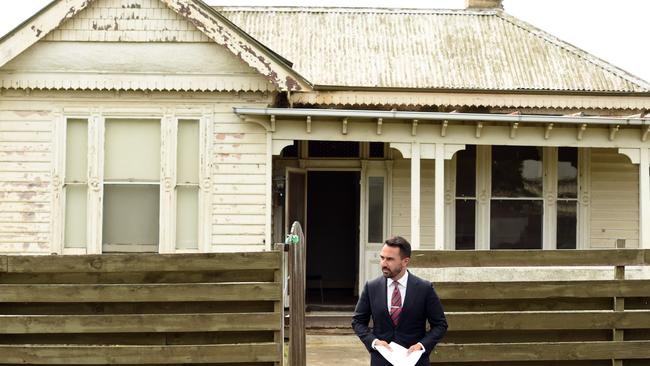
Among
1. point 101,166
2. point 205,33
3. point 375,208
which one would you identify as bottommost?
point 375,208

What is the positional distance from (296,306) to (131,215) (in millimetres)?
6485

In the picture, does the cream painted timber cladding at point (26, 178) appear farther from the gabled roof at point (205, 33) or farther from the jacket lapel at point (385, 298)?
the jacket lapel at point (385, 298)

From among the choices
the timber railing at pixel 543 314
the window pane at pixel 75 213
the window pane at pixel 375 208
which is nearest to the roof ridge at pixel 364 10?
the window pane at pixel 375 208

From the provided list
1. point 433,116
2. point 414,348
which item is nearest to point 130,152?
point 433,116

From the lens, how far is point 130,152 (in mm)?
14008

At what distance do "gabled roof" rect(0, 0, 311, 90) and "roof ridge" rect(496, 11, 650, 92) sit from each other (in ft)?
23.2

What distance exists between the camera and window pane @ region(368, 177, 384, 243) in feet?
53.0

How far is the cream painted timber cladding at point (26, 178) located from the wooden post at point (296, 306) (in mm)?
6591

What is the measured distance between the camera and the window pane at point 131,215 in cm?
1403

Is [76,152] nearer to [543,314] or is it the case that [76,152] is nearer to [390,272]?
[543,314]

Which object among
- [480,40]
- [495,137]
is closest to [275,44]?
[480,40]

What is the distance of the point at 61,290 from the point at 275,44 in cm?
1149

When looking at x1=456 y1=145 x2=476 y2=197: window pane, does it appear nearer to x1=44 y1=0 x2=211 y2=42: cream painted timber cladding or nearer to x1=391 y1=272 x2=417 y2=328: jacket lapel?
x1=44 y1=0 x2=211 y2=42: cream painted timber cladding

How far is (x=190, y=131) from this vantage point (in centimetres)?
1409
